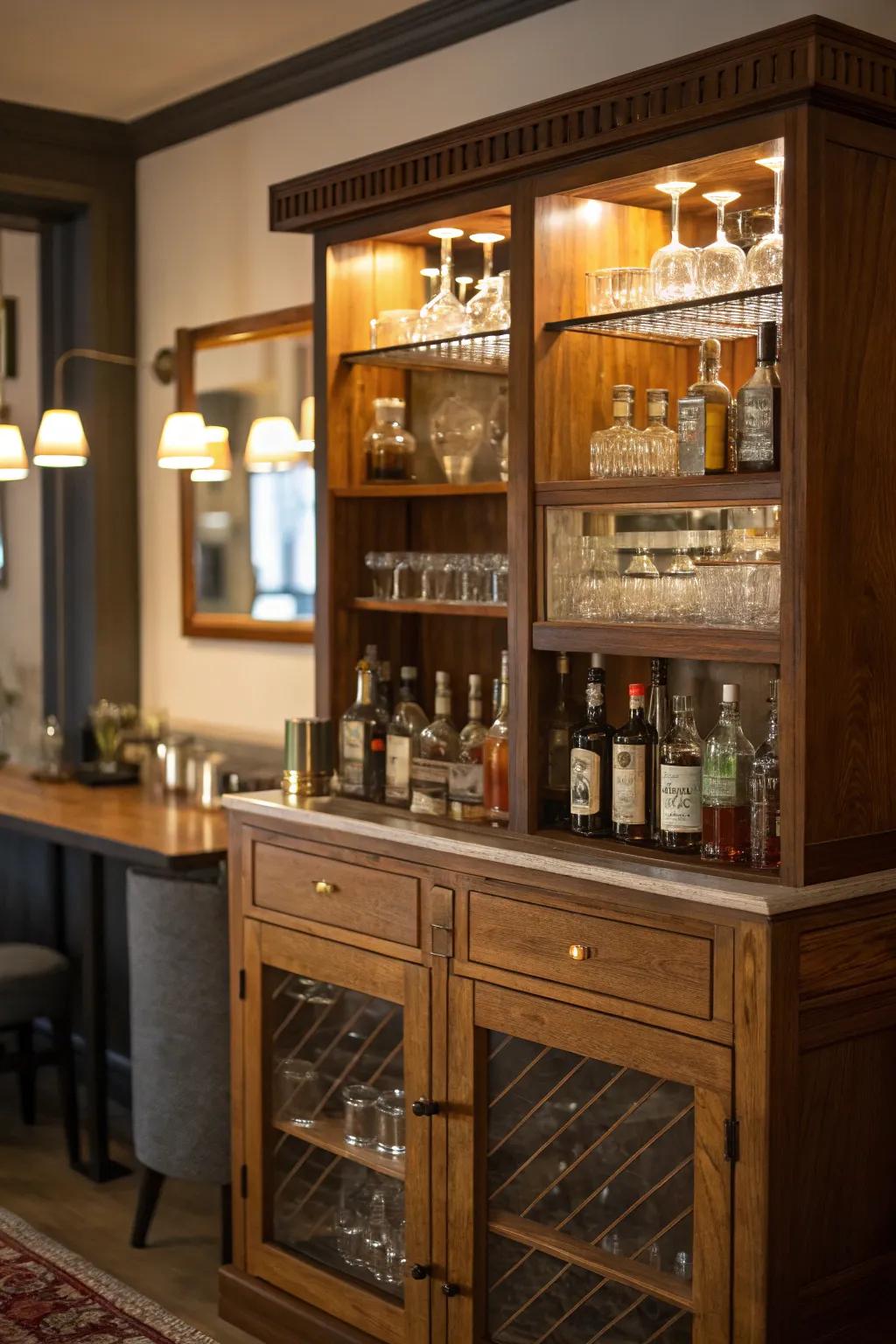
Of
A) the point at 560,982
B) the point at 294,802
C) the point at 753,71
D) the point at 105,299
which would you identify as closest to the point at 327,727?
the point at 294,802

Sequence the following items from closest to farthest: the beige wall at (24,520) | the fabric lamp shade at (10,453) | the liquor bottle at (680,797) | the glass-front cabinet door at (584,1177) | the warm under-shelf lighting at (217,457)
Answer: the glass-front cabinet door at (584,1177), the liquor bottle at (680,797), the warm under-shelf lighting at (217,457), the fabric lamp shade at (10,453), the beige wall at (24,520)

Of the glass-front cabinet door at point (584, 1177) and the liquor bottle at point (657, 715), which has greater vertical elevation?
the liquor bottle at point (657, 715)

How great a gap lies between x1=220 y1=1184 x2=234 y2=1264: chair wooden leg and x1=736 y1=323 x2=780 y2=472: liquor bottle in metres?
1.95

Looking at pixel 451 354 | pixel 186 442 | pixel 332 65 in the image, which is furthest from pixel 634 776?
pixel 332 65

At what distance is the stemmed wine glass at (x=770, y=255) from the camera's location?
2469mm

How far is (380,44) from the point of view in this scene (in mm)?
3846

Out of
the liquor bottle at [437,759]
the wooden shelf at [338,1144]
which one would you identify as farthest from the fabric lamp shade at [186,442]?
the wooden shelf at [338,1144]

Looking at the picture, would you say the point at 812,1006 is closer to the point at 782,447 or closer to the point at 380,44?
the point at 782,447

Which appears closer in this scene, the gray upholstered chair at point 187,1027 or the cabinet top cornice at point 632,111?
the cabinet top cornice at point 632,111

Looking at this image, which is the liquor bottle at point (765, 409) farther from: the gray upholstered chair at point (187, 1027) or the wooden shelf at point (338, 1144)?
the gray upholstered chair at point (187, 1027)

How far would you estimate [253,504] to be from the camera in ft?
14.5

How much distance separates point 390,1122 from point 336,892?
0.46 m

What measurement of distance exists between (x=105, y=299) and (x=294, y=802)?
2335 mm

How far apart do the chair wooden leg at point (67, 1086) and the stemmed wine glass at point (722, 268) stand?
8.89 feet
